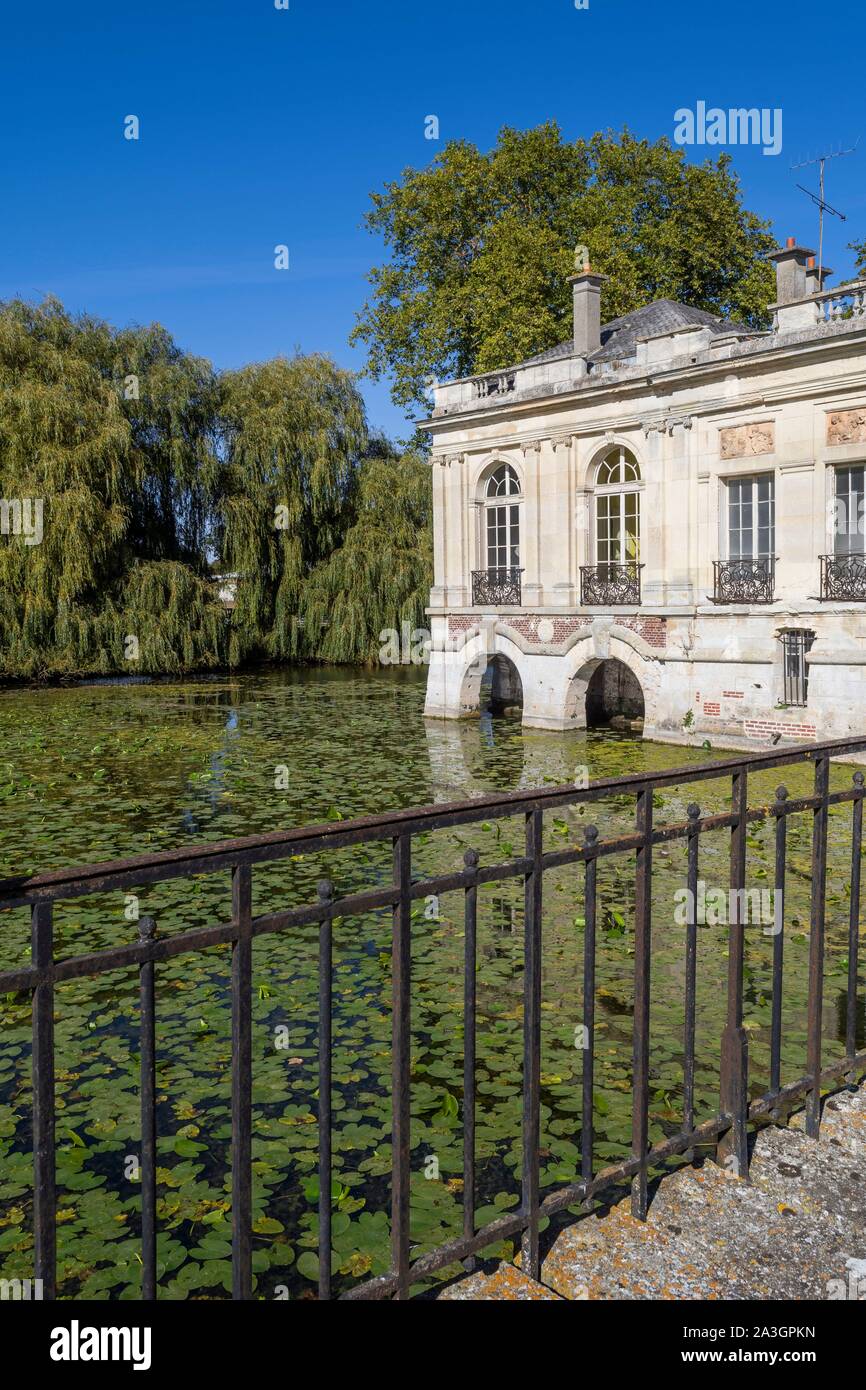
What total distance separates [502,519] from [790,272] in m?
6.46

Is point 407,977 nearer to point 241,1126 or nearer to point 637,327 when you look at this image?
point 241,1126

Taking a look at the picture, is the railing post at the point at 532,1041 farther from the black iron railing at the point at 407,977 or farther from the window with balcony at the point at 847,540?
the window with balcony at the point at 847,540

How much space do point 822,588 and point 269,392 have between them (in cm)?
1911

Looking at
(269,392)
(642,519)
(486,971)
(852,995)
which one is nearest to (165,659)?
(269,392)

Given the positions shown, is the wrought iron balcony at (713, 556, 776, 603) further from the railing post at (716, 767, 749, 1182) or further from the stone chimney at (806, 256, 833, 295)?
the railing post at (716, 767, 749, 1182)

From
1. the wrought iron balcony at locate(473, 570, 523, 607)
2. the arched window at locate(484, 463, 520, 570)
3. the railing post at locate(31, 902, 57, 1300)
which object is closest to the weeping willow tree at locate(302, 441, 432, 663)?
the wrought iron balcony at locate(473, 570, 523, 607)

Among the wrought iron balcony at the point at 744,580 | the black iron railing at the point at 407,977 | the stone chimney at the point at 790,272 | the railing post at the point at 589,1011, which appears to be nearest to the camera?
the black iron railing at the point at 407,977

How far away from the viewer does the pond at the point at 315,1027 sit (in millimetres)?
4172

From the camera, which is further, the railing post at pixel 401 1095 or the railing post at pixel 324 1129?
the railing post at pixel 401 1095

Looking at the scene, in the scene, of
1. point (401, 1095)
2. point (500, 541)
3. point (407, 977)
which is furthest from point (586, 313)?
point (401, 1095)

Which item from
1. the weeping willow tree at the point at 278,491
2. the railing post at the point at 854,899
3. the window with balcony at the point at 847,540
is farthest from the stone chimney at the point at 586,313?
the railing post at the point at 854,899

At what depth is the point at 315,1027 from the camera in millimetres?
6191

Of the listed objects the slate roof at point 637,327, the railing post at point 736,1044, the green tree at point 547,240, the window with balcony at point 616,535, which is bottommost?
the railing post at point 736,1044

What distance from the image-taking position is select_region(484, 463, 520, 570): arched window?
2064cm
